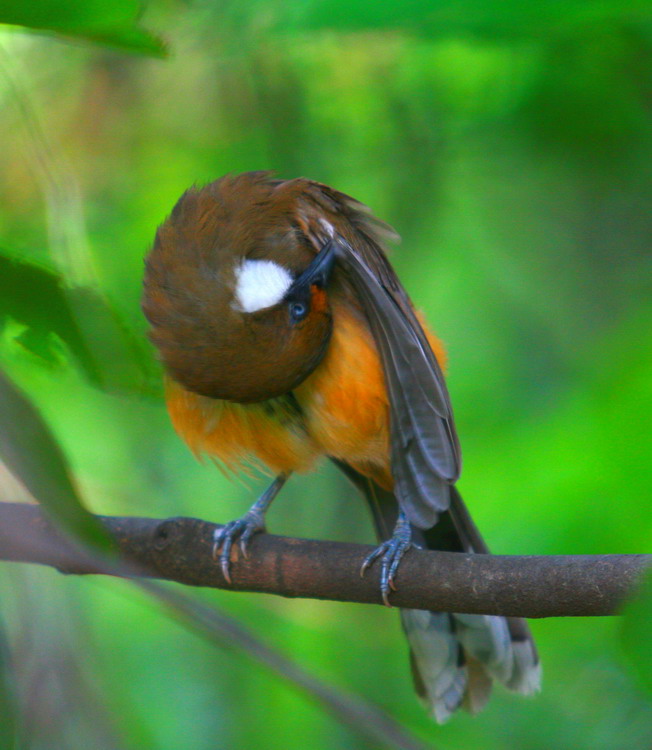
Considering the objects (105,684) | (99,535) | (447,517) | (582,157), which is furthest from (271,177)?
(99,535)

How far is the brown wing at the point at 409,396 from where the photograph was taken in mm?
2697

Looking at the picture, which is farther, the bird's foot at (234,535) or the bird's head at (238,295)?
the bird's foot at (234,535)

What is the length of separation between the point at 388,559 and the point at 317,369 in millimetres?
632

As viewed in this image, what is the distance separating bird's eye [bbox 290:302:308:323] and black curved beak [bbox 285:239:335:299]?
0.02m

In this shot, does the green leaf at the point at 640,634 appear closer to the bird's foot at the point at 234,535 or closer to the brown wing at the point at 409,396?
the brown wing at the point at 409,396

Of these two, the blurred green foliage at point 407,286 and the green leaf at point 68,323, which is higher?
the green leaf at point 68,323

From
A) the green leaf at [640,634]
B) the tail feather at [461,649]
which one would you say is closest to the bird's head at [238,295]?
the tail feather at [461,649]

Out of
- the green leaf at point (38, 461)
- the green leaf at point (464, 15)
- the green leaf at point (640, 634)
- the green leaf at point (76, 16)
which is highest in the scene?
the green leaf at point (76, 16)

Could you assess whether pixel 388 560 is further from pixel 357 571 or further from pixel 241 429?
pixel 241 429

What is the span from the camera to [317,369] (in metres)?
2.93

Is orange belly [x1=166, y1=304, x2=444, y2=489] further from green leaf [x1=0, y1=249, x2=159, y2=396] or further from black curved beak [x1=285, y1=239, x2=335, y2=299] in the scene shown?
green leaf [x1=0, y1=249, x2=159, y2=396]

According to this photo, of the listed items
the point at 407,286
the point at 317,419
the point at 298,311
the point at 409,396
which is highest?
the point at 298,311

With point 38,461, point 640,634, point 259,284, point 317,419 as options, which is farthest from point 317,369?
point 640,634

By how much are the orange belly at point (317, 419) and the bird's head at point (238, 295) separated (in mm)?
121
